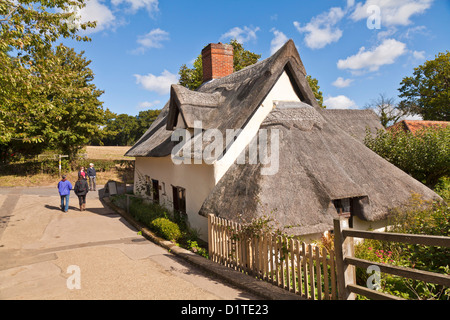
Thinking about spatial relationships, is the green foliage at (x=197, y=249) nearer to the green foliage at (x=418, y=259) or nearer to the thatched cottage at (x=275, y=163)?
the thatched cottage at (x=275, y=163)

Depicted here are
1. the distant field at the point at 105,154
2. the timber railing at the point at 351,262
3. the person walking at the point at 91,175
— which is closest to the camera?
the timber railing at the point at 351,262

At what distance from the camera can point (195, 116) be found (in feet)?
35.1

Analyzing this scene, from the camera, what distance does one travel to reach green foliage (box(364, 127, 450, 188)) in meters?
12.7

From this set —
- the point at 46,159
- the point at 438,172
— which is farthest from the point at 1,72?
the point at 46,159

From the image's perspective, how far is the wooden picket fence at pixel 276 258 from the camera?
4.50 m

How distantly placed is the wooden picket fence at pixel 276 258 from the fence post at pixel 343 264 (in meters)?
0.16

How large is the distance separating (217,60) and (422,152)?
36.6 feet

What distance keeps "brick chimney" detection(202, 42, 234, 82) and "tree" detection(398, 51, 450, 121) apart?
124 ft

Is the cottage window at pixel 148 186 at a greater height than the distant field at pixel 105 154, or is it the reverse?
the distant field at pixel 105 154

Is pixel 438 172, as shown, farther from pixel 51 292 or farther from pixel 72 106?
pixel 72 106

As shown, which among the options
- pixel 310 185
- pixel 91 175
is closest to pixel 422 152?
pixel 310 185

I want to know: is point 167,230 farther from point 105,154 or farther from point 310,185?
point 105,154

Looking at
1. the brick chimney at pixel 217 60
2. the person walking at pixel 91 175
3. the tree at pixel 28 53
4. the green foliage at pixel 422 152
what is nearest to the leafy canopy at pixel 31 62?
the tree at pixel 28 53

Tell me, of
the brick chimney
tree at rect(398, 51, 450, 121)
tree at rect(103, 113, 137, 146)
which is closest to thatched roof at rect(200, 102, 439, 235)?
the brick chimney
